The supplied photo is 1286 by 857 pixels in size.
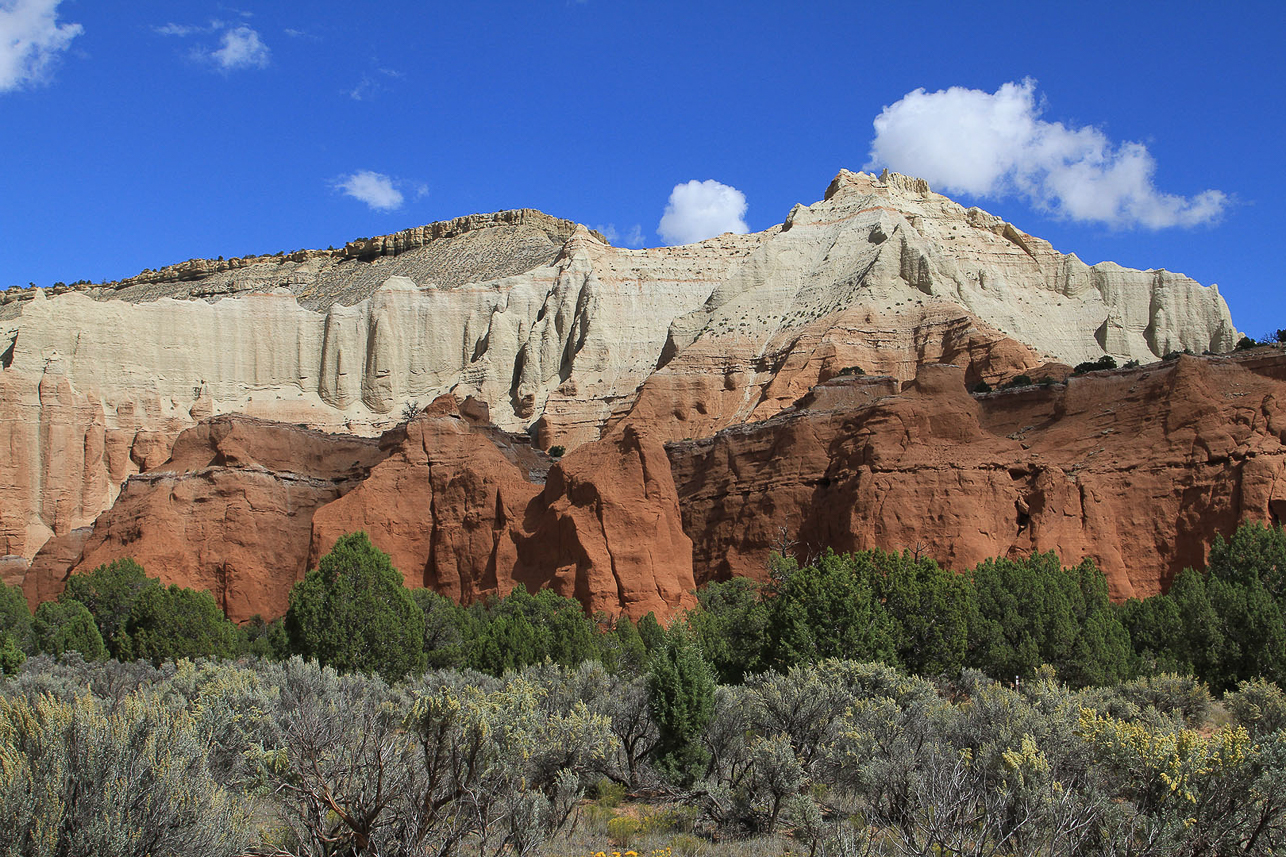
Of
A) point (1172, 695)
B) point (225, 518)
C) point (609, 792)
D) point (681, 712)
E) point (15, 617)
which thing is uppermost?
point (225, 518)

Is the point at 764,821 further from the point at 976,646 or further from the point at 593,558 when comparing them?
the point at 593,558

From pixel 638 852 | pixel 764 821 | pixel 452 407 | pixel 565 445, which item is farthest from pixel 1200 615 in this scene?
pixel 565 445

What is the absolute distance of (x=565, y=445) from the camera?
277 feet

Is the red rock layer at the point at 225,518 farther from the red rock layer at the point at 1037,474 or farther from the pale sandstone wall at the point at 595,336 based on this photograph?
the red rock layer at the point at 1037,474

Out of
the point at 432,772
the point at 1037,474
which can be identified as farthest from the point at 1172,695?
the point at 1037,474

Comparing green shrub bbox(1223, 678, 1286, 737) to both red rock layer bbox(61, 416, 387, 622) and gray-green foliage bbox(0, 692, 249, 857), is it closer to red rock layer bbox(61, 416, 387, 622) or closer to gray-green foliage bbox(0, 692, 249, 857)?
gray-green foliage bbox(0, 692, 249, 857)

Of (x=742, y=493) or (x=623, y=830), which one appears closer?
(x=623, y=830)

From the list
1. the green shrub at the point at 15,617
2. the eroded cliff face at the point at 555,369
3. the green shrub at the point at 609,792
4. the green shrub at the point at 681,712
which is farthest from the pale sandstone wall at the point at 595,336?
the green shrub at the point at 609,792

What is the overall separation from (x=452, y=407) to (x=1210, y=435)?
133 ft

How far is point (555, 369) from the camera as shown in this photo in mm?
97438

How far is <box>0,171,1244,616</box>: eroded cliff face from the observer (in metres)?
51.7

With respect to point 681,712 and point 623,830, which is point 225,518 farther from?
point 623,830

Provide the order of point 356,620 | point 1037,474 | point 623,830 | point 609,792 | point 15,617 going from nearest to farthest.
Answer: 1. point 623,830
2. point 609,792
3. point 356,620
4. point 15,617
5. point 1037,474

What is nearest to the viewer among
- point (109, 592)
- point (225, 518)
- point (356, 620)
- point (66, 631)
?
point (356, 620)
